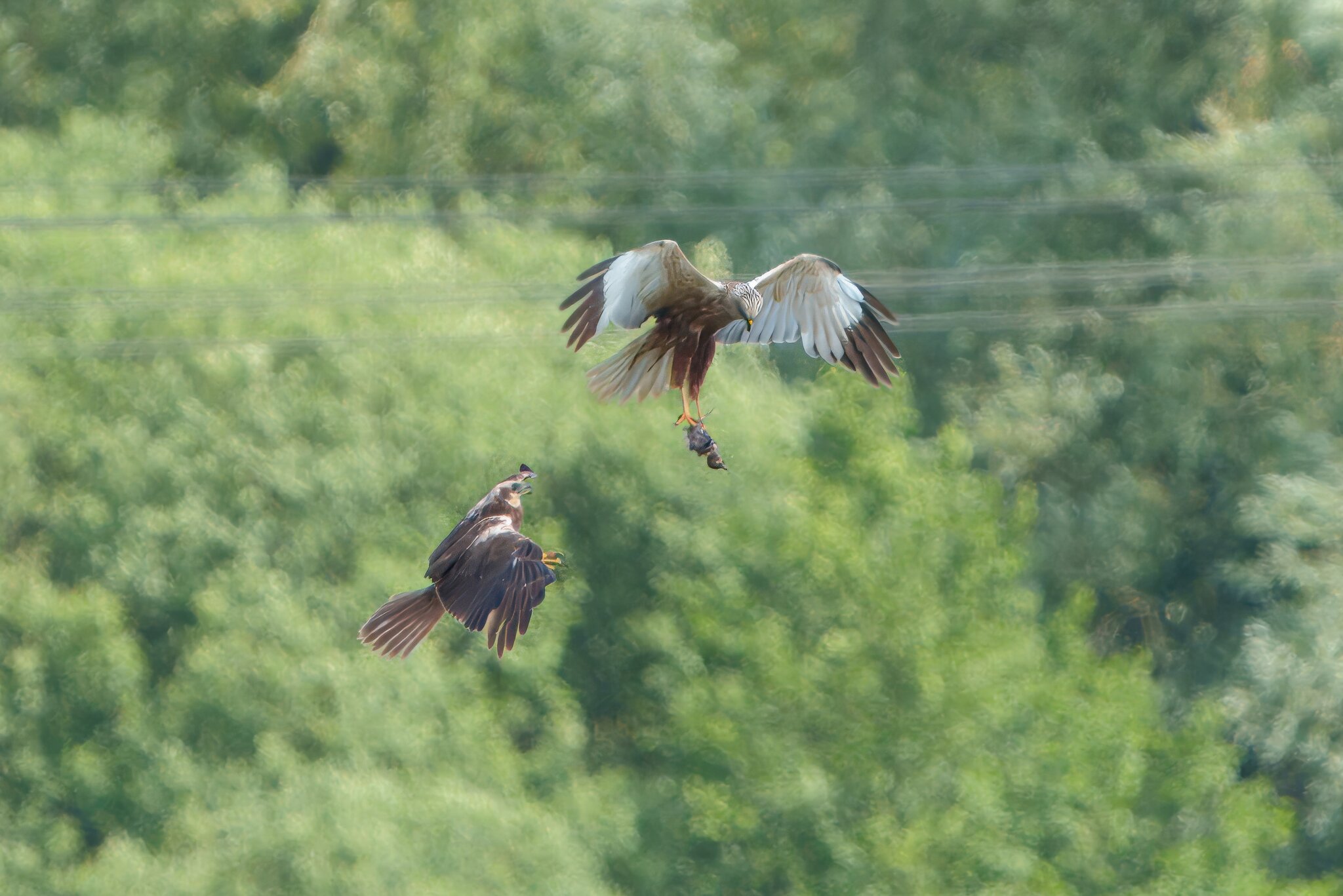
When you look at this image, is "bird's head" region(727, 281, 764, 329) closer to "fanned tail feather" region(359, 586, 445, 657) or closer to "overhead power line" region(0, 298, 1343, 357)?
"fanned tail feather" region(359, 586, 445, 657)

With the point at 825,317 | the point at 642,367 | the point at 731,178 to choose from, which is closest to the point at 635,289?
the point at 642,367

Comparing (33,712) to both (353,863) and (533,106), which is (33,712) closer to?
(353,863)

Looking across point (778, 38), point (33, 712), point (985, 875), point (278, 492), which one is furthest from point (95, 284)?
point (985, 875)

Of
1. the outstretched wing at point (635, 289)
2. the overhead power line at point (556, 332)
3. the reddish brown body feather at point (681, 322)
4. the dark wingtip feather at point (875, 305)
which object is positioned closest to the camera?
the reddish brown body feather at point (681, 322)

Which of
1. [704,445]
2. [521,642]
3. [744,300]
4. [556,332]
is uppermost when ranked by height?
[556,332]

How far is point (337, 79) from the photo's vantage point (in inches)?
1119

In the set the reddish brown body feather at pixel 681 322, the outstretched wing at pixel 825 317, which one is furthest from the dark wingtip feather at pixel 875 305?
the reddish brown body feather at pixel 681 322

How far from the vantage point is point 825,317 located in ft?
32.9

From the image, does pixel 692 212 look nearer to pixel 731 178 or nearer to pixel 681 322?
pixel 731 178

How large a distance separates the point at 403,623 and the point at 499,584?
724mm

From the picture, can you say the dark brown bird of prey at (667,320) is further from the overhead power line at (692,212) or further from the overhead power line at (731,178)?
the overhead power line at (731,178)

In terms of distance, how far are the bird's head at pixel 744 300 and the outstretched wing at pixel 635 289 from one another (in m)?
0.10

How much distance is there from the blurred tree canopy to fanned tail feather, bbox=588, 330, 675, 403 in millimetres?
13187

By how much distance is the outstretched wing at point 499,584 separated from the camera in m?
8.61
